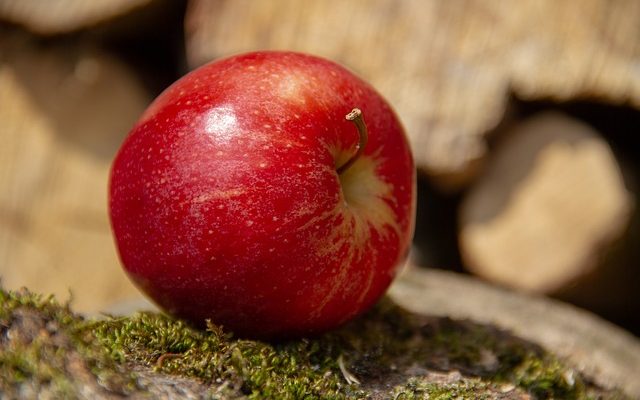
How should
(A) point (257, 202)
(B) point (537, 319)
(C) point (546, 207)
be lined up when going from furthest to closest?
(C) point (546, 207)
(B) point (537, 319)
(A) point (257, 202)

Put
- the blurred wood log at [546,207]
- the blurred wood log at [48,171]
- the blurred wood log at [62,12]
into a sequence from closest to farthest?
the blurred wood log at [546,207], the blurred wood log at [62,12], the blurred wood log at [48,171]

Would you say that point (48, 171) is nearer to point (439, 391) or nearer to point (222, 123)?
point (222, 123)

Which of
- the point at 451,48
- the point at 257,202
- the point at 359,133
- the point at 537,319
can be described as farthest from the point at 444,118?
the point at 257,202

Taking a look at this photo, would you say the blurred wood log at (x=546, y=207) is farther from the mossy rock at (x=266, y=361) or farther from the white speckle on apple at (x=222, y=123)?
the white speckle on apple at (x=222, y=123)

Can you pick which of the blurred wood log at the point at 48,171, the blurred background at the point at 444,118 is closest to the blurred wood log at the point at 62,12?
the blurred background at the point at 444,118

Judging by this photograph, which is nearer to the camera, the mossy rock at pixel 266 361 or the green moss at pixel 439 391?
the mossy rock at pixel 266 361

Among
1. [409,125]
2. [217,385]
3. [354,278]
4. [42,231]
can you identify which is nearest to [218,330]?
[217,385]

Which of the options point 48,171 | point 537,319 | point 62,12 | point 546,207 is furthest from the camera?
point 48,171

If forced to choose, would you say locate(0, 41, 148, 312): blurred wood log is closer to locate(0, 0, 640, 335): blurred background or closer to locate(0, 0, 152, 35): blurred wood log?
locate(0, 0, 640, 335): blurred background
